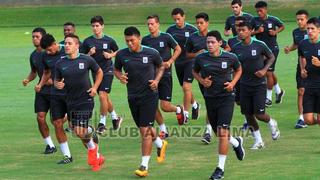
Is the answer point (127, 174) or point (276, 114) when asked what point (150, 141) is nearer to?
point (127, 174)

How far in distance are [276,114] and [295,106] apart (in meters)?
1.26

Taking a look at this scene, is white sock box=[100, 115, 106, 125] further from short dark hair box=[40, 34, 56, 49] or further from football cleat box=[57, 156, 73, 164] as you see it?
short dark hair box=[40, 34, 56, 49]

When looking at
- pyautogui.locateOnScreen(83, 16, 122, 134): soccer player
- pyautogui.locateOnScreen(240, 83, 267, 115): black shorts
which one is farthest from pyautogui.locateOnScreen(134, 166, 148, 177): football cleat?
pyautogui.locateOnScreen(83, 16, 122, 134): soccer player

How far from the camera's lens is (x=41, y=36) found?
14.9 meters

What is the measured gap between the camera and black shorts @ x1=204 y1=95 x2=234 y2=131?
42.0ft

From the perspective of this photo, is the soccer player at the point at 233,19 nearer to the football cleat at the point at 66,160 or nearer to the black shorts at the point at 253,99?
the black shorts at the point at 253,99

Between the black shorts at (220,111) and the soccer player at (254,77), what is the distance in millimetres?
2032

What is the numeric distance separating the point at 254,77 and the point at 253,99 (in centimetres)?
42

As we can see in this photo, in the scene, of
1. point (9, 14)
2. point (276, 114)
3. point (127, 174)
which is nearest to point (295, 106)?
point (276, 114)

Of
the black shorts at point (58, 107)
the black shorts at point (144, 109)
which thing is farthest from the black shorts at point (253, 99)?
the black shorts at point (58, 107)

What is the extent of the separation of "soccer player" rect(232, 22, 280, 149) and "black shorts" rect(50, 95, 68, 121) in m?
3.38

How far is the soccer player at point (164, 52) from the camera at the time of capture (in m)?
16.5

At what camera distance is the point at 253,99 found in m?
15.1

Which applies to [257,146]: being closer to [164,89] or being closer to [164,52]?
[164,89]
